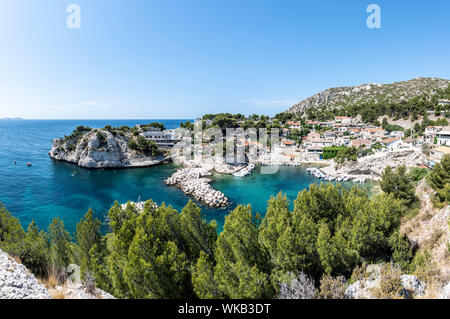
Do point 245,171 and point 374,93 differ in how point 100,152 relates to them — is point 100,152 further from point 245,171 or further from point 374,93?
point 374,93

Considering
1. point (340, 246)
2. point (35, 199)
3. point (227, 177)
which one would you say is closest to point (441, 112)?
point (227, 177)

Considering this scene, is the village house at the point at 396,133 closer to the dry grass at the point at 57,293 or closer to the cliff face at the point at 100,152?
the cliff face at the point at 100,152

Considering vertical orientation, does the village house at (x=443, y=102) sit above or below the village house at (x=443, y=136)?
above

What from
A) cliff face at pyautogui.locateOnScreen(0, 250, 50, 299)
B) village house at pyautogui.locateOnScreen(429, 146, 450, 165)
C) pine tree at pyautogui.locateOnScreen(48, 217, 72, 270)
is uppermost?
village house at pyautogui.locateOnScreen(429, 146, 450, 165)

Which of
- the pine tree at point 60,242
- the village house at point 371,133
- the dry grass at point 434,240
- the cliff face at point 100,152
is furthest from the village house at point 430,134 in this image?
the pine tree at point 60,242

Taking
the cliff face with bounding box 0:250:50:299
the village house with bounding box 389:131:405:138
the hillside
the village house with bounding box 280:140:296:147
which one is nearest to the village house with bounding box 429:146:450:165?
the village house with bounding box 389:131:405:138

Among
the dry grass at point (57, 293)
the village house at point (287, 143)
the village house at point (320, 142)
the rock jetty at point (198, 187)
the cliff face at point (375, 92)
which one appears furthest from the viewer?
the cliff face at point (375, 92)

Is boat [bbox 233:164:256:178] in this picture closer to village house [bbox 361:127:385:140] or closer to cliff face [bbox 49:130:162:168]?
cliff face [bbox 49:130:162:168]
